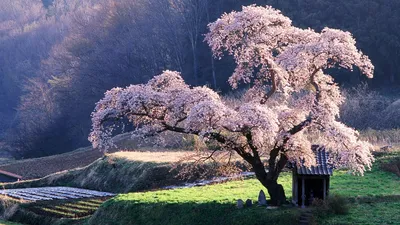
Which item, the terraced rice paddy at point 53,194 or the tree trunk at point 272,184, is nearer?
the tree trunk at point 272,184

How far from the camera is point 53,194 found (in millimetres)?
36125

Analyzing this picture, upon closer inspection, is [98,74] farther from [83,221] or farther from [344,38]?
[344,38]

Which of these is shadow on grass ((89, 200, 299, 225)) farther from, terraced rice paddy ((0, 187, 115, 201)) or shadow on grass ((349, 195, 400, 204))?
terraced rice paddy ((0, 187, 115, 201))

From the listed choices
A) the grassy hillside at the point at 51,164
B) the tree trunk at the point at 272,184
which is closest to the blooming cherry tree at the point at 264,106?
the tree trunk at the point at 272,184

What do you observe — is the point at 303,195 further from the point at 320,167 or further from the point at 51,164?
the point at 51,164

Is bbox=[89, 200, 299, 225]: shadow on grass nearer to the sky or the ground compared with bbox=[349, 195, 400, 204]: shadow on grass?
nearer to the ground

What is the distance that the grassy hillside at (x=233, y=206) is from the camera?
2239 centimetres

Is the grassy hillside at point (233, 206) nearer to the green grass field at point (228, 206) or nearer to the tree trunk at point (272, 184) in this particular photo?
the green grass field at point (228, 206)

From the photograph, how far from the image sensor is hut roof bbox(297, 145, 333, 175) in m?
23.0

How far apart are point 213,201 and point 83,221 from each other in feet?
21.9

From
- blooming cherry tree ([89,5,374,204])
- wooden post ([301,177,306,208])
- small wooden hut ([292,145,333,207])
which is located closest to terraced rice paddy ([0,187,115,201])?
blooming cherry tree ([89,5,374,204])

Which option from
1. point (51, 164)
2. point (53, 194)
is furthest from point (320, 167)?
point (51, 164)

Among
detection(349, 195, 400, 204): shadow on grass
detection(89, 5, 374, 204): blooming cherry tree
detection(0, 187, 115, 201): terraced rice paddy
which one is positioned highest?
detection(89, 5, 374, 204): blooming cherry tree

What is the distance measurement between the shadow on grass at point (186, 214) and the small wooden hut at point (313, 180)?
981mm
